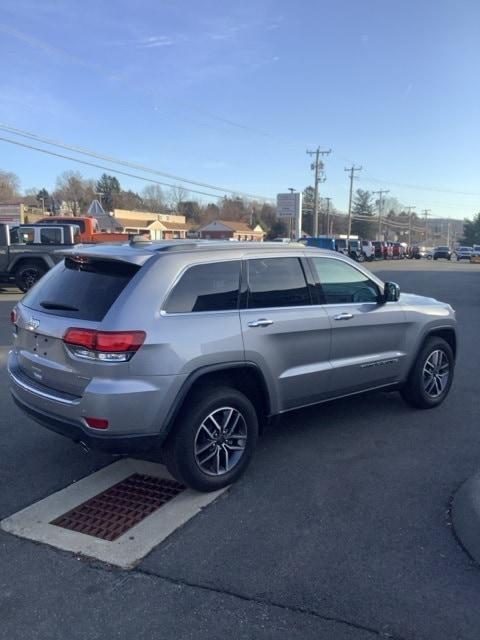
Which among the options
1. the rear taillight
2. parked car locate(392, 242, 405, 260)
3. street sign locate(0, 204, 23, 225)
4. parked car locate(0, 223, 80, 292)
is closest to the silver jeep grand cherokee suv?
the rear taillight

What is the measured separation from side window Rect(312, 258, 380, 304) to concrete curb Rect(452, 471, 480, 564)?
6.09 feet

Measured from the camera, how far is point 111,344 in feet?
11.3

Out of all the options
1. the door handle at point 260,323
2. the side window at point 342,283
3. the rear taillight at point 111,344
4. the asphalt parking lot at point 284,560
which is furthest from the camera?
the side window at point 342,283

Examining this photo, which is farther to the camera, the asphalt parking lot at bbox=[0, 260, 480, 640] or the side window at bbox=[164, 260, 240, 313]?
the side window at bbox=[164, 260, 240, 313]

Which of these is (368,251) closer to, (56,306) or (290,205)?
(290,205)

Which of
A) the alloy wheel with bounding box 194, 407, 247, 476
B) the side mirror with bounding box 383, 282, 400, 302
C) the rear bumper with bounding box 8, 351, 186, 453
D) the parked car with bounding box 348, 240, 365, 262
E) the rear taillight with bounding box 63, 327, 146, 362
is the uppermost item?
the side mirror with bounding box 383, 282, 400, 302

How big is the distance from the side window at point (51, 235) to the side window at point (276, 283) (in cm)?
1462

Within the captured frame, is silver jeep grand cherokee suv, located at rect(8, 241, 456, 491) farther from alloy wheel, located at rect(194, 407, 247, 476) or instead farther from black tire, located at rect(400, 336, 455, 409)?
black tire, located at rect(400, 336, 455, 409)

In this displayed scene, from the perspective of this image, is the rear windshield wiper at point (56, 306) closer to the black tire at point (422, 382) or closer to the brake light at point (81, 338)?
the brake light at point (81, 338)

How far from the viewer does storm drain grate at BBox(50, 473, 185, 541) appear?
3.48 meters

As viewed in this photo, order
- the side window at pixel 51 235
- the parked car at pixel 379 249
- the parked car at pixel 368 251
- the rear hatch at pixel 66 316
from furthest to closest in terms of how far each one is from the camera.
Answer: the parked car at pixel 379 249 → the parked car at pixel 368 251 → the side window at pixel 51 235 → the rear hatch at pixel 66 316

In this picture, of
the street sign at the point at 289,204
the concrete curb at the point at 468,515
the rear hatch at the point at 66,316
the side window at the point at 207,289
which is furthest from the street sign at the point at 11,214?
the concrete curb at the point at 468,515

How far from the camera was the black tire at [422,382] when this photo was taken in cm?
563

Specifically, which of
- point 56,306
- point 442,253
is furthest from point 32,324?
point 442,253
